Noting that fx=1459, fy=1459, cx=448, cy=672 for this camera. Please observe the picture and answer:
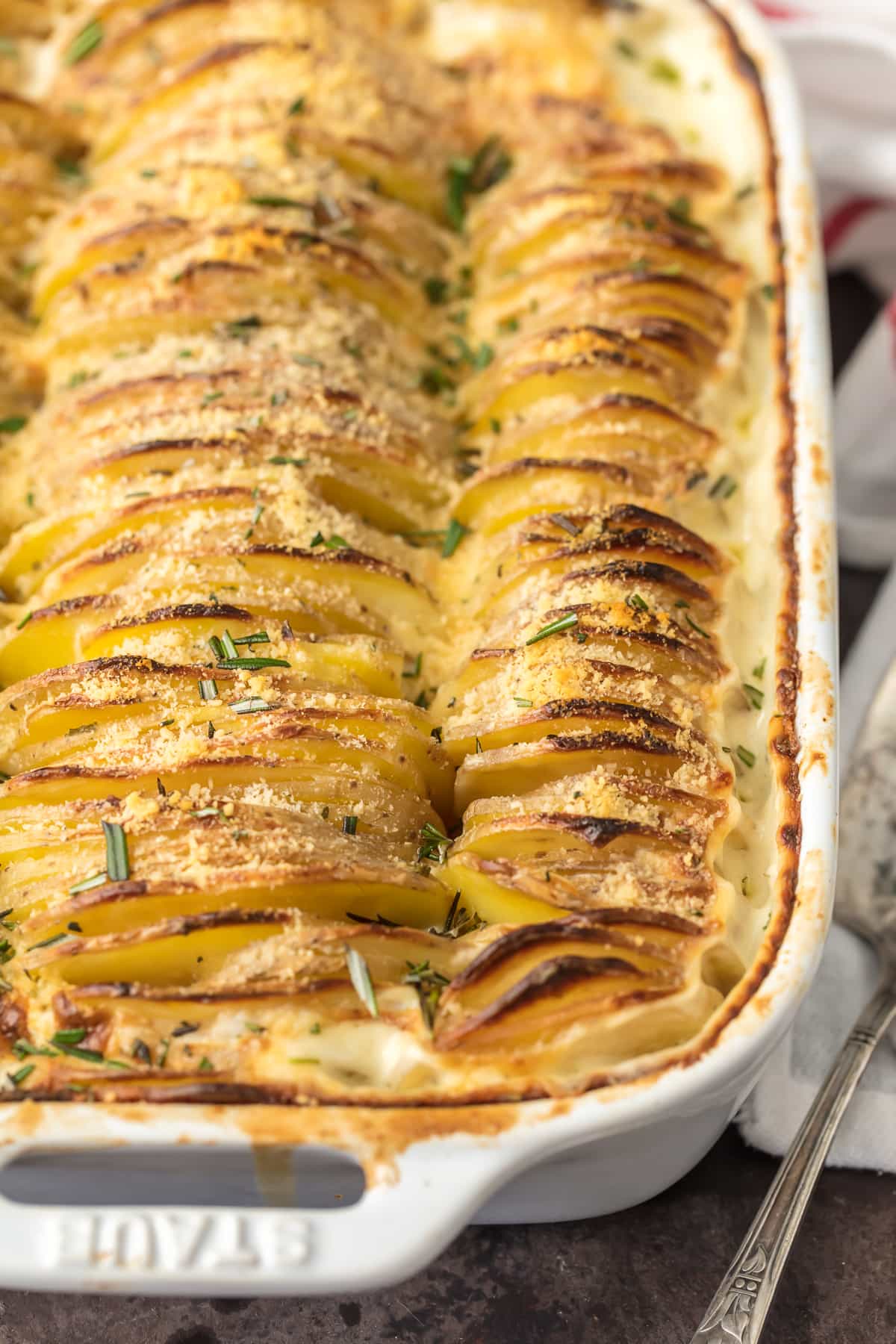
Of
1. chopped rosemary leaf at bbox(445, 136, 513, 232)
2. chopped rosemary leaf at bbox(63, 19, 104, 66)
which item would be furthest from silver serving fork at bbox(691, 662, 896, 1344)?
chopped rosemary leaf at bbox(63, 19, 104, 66)

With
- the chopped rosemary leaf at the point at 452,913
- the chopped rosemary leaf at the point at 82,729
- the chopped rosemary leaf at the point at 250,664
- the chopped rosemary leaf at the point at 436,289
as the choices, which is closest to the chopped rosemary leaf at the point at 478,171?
the chopped rosemary leaf at the point at 436,289

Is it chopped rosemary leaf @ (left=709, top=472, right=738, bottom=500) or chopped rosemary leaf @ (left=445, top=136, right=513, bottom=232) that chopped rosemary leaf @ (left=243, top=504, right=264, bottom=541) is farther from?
chopped rosemary leaf @ (left=445, top=136, right=513, bottom=232)

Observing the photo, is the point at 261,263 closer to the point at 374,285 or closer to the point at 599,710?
the point at 374,285

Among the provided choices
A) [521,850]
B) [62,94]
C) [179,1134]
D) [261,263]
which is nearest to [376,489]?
[261,263]

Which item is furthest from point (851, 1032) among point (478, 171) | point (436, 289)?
point (478, 171)

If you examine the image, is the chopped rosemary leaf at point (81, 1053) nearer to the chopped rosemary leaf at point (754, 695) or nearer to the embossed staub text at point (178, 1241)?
the embossed staub text at point (178, 1241)

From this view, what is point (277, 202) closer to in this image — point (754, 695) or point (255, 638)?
point (255, 638)

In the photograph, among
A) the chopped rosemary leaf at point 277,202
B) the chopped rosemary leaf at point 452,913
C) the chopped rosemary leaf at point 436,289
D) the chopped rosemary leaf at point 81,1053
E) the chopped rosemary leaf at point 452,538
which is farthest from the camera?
the chopped rosemary leaf at point 436,289
